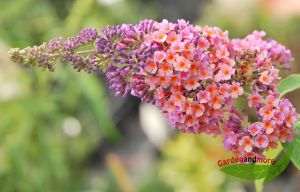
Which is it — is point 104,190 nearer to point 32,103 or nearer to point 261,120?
point 32,103

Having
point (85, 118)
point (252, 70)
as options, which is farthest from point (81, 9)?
point (252, 70)

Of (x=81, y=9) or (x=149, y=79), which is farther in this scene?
(x=81, y=9)

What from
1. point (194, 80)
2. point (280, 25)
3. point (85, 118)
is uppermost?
point (280, 25)

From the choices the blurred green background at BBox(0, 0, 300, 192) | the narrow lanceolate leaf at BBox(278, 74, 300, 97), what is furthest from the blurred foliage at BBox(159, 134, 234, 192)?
the narrow lanceolate leaf at BBox(278, 74, 300, 97)

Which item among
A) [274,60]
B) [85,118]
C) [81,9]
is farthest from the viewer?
[85,118]

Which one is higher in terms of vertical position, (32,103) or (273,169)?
(32,103)

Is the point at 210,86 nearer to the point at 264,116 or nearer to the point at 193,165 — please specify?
the point at 264,116

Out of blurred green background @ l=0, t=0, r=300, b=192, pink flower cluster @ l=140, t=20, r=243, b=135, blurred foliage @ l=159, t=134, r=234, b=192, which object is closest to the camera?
pink flower cluster @ l=140, t=20, r=243, b=135

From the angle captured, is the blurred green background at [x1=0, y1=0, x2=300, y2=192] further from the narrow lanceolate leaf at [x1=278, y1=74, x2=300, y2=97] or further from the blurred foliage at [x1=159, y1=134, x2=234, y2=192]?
the narrow lanceolate leaf at [x1=278, y1=74, x2=300, y2=97]
